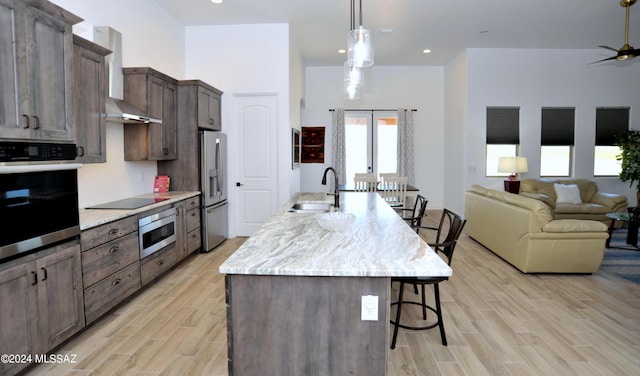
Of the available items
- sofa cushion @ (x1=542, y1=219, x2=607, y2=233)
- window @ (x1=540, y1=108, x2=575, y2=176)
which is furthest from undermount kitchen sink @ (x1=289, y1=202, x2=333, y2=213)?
window @ (x1=540, y1=108, x2=575, y2=176)

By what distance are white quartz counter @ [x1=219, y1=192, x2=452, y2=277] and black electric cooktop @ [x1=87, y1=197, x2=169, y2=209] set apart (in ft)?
5.53

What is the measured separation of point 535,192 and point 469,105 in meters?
2.10

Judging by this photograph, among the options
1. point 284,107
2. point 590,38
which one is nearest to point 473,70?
point 590,38

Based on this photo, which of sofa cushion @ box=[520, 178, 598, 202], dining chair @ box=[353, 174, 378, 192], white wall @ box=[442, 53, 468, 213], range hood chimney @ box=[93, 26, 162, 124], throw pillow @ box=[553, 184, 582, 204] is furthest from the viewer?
white wall @ box=[442, 53, 468, 213]

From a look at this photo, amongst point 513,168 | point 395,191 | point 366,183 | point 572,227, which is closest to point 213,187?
point 366,183

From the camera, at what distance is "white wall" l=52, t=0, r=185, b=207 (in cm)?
376

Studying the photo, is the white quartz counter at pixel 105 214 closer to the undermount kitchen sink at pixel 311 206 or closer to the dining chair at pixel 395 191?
the undermount kitchen sink at pixel 311 206

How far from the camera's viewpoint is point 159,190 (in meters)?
5.02

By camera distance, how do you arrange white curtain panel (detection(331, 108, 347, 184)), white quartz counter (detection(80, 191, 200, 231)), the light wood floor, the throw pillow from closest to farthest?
the light wood floor < white quartz counter (detection(80, 191, 200, 231)) < the throw pillow < white curtain panel (detection(331, 108, 347, 184))

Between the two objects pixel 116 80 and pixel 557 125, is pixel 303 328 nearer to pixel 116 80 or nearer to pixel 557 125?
pixel 116 80

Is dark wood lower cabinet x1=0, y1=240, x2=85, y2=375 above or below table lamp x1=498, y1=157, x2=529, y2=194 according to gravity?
below

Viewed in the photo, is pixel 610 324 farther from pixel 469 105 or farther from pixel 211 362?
pixel 469 105

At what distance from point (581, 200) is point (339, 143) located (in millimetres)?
4971

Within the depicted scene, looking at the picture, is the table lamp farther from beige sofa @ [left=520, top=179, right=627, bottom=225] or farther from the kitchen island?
the kitchen island
